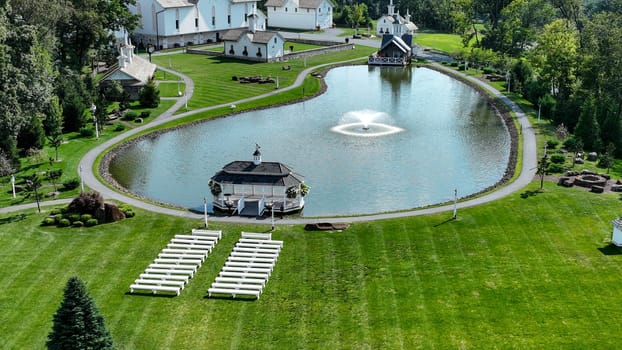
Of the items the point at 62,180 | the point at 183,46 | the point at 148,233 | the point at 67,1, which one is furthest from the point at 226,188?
the point at 183,46

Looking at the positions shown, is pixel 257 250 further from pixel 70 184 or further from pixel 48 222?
pixel 70 184

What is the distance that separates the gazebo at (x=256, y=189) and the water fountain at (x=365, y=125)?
24357 millimetres

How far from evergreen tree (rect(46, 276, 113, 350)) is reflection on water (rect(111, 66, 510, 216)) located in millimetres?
27260

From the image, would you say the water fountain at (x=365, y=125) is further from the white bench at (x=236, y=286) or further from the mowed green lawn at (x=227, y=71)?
the white bench at (x=236, y=286)

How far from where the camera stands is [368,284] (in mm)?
42969

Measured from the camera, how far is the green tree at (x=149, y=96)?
89.5 m

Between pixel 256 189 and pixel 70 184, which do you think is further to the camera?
pixel 70 184

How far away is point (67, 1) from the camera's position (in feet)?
292

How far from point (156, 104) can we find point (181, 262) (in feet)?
156

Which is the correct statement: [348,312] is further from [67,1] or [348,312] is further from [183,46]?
[183,46]

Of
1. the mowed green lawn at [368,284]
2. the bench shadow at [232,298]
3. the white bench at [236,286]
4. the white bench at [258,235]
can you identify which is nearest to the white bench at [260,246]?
the mowed green lawn at [368,284]

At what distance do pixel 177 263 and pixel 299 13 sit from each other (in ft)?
405

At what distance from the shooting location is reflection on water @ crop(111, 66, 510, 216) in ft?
201

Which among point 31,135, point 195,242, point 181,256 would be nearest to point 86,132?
point 31,135
